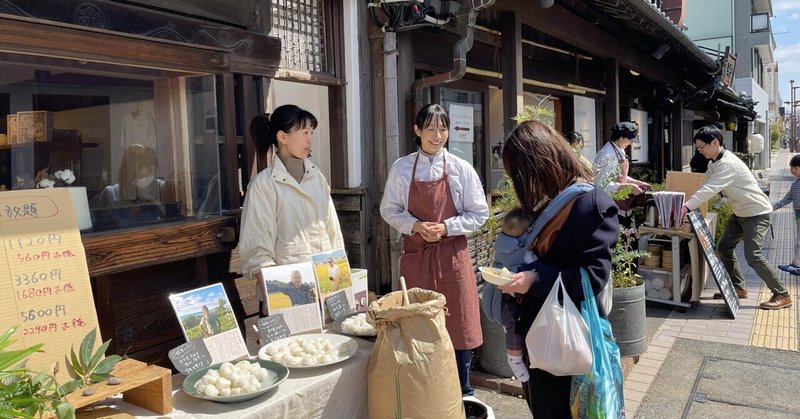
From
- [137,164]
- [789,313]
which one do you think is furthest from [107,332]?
[789,313]

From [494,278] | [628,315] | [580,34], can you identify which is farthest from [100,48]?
[580,34]

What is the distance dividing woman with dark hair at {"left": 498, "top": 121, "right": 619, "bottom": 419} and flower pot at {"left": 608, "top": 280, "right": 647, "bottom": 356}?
2477mm

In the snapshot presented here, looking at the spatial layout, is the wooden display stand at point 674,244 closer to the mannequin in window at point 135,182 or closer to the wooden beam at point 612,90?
the wooden beam at point 612,90

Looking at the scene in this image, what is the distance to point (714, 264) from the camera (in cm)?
605

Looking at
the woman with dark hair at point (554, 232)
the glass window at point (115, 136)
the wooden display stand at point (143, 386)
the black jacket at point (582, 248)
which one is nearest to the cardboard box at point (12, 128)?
the glass window at point (115, 136)

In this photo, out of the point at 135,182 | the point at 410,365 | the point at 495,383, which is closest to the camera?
the point at 410,365

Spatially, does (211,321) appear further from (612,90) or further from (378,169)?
(612,90)

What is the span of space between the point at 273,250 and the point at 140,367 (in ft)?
3.32

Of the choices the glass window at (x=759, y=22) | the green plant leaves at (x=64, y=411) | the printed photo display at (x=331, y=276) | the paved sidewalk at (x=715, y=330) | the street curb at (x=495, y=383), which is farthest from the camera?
the glass window at (x=759, y=22)

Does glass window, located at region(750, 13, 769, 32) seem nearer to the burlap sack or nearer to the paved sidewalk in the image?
the paved sidewalk

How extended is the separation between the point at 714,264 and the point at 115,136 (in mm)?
5650

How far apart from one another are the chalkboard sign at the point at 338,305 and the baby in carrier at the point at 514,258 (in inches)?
36.5

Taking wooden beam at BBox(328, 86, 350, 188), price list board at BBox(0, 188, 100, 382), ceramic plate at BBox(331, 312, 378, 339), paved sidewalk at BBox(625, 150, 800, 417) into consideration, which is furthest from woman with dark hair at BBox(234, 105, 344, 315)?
paved sidewalk at BBox(625, 150, 800, 417)

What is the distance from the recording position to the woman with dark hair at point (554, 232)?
234 centimetres
